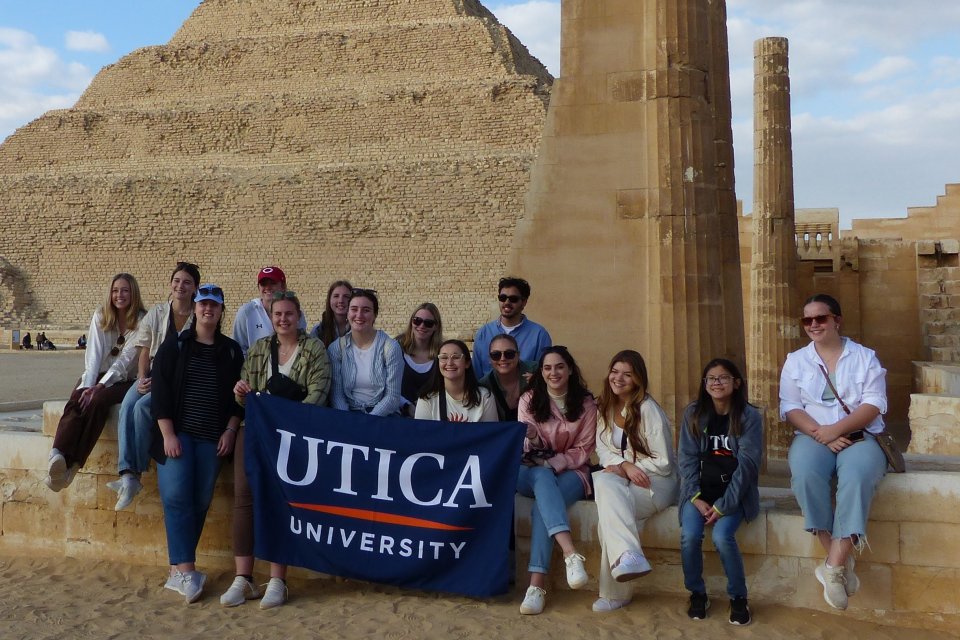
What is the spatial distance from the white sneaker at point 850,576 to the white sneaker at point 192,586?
8.95 ft

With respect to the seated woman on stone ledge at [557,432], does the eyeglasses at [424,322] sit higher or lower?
higher

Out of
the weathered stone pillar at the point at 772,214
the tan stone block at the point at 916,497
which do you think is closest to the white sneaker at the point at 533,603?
the tan stone block at the point at 916,497

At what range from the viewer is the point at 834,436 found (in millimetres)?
4391

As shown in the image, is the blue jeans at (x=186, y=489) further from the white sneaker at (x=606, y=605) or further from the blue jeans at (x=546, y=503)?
the white sneaker at (x=606, y=605)

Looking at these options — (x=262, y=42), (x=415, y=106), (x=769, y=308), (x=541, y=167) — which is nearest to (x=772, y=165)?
(x=769, y=308)

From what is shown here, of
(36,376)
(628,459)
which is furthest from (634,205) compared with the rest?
(36,376)

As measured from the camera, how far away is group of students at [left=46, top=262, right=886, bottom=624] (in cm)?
441

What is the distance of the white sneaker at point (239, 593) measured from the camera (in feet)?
16.0

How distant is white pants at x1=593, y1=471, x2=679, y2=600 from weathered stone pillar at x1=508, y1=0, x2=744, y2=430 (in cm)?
129

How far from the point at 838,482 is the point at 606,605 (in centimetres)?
105

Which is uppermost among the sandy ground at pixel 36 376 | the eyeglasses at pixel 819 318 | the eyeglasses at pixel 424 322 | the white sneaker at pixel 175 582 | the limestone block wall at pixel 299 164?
the limestone block wall at pixel 299 164

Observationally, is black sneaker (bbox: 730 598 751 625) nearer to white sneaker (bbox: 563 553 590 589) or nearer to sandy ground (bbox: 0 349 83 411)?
white sneaker (bbox: 563 553 590 589)

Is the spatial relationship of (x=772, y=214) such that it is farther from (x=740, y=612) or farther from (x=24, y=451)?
(x=24, y=451)

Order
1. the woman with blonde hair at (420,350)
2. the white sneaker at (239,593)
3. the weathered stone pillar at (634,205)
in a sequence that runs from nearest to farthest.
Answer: the white sneaker at (239,593) < the woman with blonde hair at (420,350) < the weathered stone pillar at (634,205)
